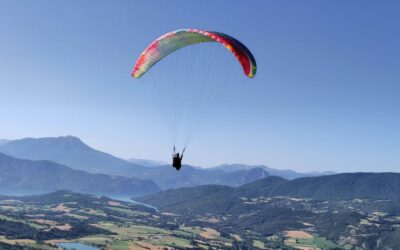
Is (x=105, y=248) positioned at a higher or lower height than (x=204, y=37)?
lower

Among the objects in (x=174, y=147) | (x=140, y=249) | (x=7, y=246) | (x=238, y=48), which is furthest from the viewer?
(x=140, y=249)

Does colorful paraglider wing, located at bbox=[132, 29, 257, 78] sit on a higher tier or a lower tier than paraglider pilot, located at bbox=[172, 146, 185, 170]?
higher

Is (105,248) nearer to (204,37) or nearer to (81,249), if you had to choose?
(81,249)

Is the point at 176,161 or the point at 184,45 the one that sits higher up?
Answer: the point at 184,45

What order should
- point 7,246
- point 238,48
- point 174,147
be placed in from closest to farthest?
point 238,48 < point 174,147 < point 7,246

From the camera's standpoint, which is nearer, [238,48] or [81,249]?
[238,48]

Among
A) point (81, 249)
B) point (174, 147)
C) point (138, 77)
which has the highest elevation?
point (138, 77)

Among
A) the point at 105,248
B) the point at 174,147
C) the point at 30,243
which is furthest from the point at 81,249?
the point at 174,147

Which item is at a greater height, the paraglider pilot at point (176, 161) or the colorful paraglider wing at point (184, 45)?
the colorful paraglider wing at point (184, 45)
